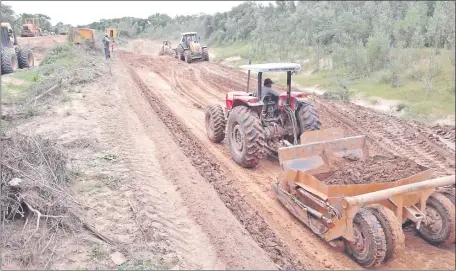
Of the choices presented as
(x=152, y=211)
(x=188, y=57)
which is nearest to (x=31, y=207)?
(x=152, y=211)

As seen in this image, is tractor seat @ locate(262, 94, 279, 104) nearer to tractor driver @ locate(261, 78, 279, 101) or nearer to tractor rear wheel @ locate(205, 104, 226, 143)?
tractor driver @ locate(261, 78, 279, 101)

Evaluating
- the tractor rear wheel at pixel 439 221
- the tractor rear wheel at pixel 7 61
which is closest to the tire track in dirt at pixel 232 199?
the tractor rear wheel at pixel 439 221

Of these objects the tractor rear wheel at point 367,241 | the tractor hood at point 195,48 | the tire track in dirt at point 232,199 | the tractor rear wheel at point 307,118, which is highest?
the tractor hood at point 195,48

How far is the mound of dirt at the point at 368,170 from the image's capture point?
5426 mm

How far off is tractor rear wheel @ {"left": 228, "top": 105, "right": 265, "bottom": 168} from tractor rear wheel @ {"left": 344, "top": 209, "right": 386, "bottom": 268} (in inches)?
116

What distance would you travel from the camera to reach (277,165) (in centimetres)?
792

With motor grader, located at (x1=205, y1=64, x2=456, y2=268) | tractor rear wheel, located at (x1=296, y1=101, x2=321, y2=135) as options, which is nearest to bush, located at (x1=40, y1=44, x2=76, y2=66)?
motor grader, located at (x1=205, y1=64, x2=456, y2=268)

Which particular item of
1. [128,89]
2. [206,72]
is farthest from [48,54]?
[128,89]

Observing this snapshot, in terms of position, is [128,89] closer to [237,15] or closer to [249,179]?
[249,179]

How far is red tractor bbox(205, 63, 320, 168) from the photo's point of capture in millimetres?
7387

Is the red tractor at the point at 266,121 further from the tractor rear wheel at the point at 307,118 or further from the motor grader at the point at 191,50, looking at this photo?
the motor grader at the point at 191,50

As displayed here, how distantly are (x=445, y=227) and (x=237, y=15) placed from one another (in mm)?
38369

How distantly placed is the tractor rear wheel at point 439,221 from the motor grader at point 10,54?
18.3 metres

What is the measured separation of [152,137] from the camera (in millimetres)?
9438
